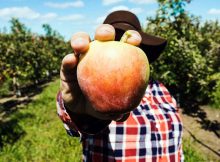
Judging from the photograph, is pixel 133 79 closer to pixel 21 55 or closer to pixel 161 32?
pixel 161 32

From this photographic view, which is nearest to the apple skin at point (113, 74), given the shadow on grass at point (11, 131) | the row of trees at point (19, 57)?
the shadow on grass at point (11, 131)

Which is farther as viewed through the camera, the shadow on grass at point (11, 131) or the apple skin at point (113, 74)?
the shadow on grass at point (11, 131)

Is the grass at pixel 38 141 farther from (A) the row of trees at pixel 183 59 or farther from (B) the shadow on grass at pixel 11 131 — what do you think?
(A) the row of trees at pixel 183 59

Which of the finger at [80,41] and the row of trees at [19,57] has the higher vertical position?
the finger at [80,41]

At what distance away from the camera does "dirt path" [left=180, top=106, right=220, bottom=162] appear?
650 centimetres

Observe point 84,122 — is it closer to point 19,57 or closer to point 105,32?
point 105,32

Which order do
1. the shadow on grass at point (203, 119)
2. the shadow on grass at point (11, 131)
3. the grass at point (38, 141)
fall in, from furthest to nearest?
the shadow on grass at point (203, 119) < the shadow on grass at point (11, 131) < the grass at point (38, 141)

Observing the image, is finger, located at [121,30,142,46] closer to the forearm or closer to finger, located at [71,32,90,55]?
finger, located at [71,32,90,55]

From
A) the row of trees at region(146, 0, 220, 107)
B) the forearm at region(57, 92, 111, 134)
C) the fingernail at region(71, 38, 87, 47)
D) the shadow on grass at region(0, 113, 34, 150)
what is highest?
the fingernail at region(71, 38, 87, 47)

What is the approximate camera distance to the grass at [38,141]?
616cm

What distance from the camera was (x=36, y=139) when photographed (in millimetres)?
7648

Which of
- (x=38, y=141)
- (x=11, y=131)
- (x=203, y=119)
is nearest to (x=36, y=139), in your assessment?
(x=38, y=141)

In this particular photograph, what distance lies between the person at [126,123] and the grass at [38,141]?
3323 mm

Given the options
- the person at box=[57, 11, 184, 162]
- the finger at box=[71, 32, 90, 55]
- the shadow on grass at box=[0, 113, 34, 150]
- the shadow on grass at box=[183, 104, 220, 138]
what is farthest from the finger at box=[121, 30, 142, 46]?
the shadow on grass at box=[183, 104, 220, 138]
